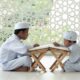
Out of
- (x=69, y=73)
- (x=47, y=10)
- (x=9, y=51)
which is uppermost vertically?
A: (x=47, y=10)

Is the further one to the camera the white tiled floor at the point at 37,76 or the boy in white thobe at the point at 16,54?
the boy in white thobe at the point at 16,54

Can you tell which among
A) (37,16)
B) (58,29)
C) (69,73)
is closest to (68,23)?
(58,29)

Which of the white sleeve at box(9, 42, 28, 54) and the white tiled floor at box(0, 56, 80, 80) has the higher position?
the white sleeve at box(9, 42, 28, 54)

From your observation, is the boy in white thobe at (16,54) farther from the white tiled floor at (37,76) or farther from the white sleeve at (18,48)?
the white tiled floor at (37,76)

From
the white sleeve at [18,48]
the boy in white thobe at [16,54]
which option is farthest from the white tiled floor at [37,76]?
the white sleeve at [18,48]

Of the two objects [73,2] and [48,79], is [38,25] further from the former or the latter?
[48,79]

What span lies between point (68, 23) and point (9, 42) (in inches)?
143

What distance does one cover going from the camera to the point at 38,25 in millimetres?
9438

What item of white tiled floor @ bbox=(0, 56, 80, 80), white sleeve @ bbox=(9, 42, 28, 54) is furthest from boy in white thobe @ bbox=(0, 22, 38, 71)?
white tiled floor @ bbox=(0, 56, 80, 80)

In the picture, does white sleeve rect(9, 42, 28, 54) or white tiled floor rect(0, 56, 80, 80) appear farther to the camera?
white sleeve rect(9, 42, 28, 54)

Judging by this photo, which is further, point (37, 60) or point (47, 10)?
point (47, 10)

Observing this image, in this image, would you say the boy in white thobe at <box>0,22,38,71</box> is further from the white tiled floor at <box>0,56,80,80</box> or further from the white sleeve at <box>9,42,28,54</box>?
the white tiled floor at <box>0,56,80,80</box>

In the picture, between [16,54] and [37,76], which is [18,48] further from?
[37,76]

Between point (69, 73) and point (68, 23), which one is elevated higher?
point (68, 23)
